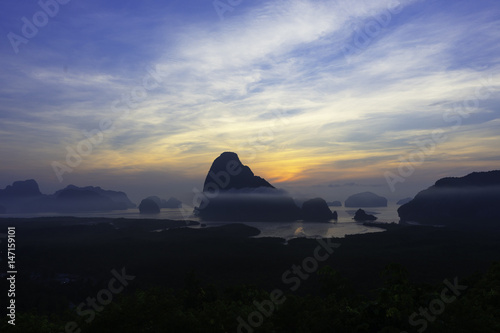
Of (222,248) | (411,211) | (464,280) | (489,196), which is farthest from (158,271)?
(489,196)

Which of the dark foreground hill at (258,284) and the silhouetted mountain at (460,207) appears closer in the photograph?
the dark foreground hill at (258,284)

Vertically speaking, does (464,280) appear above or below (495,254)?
above

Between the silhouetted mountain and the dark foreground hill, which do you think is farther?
the silhouetted mountain

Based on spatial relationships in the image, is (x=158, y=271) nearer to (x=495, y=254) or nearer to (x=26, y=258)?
(x=26, y=258)

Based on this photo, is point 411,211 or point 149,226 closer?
point 149,226

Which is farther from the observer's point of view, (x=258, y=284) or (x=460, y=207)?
(x=460, y=207)

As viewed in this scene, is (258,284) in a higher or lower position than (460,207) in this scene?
lower

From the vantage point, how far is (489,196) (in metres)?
180

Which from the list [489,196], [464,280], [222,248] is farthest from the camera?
[489,196]

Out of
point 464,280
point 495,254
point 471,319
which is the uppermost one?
point 471,319

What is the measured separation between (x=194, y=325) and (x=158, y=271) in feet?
163

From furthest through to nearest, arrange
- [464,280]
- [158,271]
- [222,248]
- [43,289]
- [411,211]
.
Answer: [411,211]
[222,248]
[158,271]
[43,289]
[464,280]

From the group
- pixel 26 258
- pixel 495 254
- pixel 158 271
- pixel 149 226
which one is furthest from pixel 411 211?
pixel 26 258

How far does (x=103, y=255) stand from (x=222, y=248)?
88.4 ft
